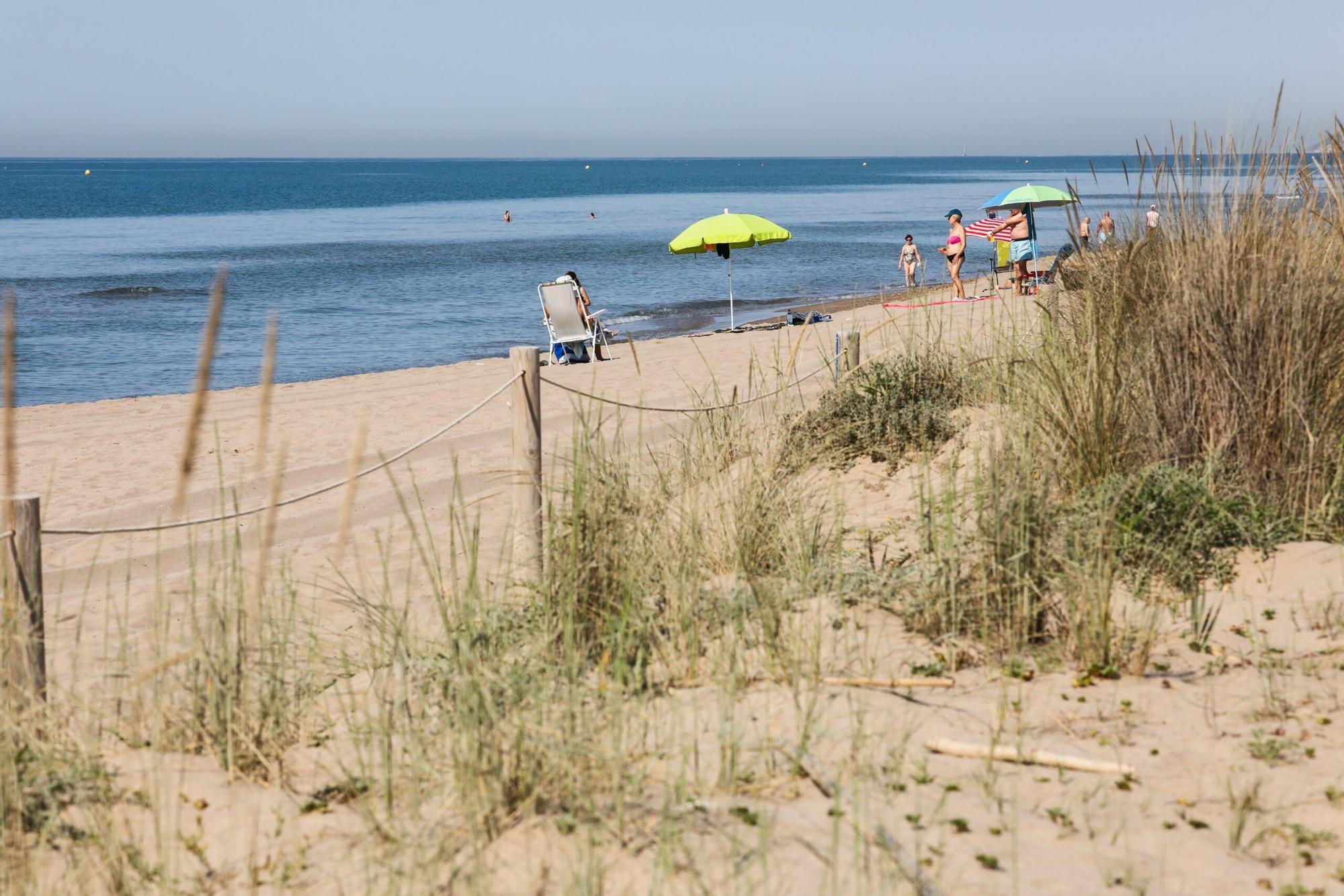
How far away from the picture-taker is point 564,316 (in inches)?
595

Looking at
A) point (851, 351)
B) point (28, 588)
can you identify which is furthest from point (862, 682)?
point (851, 351)

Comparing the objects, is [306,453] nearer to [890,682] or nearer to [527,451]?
[527,451]

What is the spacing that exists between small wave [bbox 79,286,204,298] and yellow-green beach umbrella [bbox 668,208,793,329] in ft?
52.8

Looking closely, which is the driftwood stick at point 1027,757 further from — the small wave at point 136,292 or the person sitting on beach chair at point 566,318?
the small wave at point 136,292

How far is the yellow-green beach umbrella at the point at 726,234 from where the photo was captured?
15.9 meters

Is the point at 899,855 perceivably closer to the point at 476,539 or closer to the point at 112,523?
the point at 476,539

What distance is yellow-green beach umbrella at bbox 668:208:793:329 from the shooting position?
15898 mm

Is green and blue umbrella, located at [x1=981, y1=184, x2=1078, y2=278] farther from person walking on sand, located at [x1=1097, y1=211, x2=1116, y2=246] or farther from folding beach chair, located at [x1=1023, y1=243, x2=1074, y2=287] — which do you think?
person walking on sand, located at [x1=1097, y1=211, x2=1116, y2=246]

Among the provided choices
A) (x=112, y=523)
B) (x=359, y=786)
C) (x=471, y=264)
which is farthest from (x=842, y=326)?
(x=471, y=264)

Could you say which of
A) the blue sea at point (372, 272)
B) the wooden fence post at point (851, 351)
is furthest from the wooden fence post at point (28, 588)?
the wooden fence post at point (851, 351)

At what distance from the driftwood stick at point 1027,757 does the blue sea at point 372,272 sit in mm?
2777

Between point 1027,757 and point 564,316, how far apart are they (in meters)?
12.7

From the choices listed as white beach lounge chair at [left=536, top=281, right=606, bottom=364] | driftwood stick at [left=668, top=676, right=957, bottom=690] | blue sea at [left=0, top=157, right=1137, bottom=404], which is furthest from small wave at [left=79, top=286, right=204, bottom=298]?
driftwood stick at [left=668, top=676, right=957, bottom=690]

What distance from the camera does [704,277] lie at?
32.2 m
